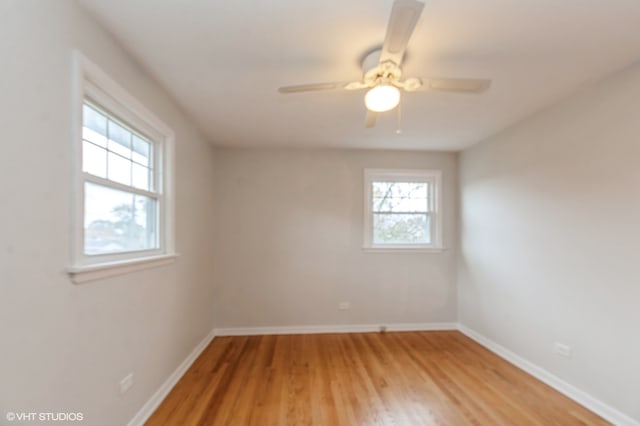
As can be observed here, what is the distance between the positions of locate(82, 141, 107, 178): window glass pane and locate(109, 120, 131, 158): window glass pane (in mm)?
114

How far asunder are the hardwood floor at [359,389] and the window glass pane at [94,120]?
76.4 inches

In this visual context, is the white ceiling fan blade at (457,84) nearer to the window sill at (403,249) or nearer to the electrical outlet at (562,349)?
the electrical outlet at (562,349)

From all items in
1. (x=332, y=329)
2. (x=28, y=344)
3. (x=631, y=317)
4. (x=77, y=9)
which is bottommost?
(x=332, y=329)

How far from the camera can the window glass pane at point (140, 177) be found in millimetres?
2102

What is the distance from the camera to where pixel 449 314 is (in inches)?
159

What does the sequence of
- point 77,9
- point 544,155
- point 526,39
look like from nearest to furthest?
1. point 77,9
2. point 526,39
3. point 544,155

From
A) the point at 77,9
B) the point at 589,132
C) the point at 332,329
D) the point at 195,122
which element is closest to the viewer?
the point at 77,9

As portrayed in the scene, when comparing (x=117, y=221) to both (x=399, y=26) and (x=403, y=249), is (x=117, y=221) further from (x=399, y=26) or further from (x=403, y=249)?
(x=403, y=249)

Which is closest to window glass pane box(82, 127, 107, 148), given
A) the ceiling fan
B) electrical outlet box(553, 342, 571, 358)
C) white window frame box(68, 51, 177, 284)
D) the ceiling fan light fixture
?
white window frame box(68, 51, 177, 284)

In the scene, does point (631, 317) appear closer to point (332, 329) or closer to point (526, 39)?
point (526, 39)

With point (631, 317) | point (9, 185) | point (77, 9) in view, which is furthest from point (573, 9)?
point (9, 185)

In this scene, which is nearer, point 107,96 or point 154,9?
point 154,9

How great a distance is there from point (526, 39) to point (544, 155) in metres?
1.39

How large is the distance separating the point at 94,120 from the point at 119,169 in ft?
1.10
